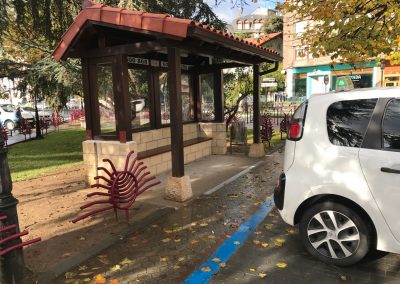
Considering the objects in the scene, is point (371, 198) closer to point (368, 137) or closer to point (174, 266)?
point (368, 137)

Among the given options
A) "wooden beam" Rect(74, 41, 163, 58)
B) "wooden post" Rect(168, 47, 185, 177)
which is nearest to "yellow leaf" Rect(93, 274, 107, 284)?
"wooden post" Rect(168, 47, 185, 177)

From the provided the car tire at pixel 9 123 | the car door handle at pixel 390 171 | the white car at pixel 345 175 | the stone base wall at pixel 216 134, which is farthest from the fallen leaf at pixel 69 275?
the car tire at pixel 9 123

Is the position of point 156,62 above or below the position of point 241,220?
above

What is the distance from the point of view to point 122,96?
6645mm

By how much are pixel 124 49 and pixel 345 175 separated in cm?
471

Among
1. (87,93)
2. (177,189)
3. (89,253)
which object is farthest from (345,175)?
(87,93)

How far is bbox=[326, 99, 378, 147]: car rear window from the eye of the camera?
137 inches

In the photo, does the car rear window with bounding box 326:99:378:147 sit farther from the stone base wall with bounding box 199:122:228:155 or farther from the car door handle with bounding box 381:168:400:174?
the stone base wall with bounding box 199:122:228:155

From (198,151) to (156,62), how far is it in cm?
290

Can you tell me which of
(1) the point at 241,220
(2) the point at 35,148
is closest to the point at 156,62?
(1) the point at 241,220

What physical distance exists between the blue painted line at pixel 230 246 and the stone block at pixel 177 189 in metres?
1.38

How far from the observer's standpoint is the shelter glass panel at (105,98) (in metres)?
7.01

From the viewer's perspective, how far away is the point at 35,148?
14.1m

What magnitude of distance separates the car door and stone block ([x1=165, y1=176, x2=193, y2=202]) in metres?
3.37
